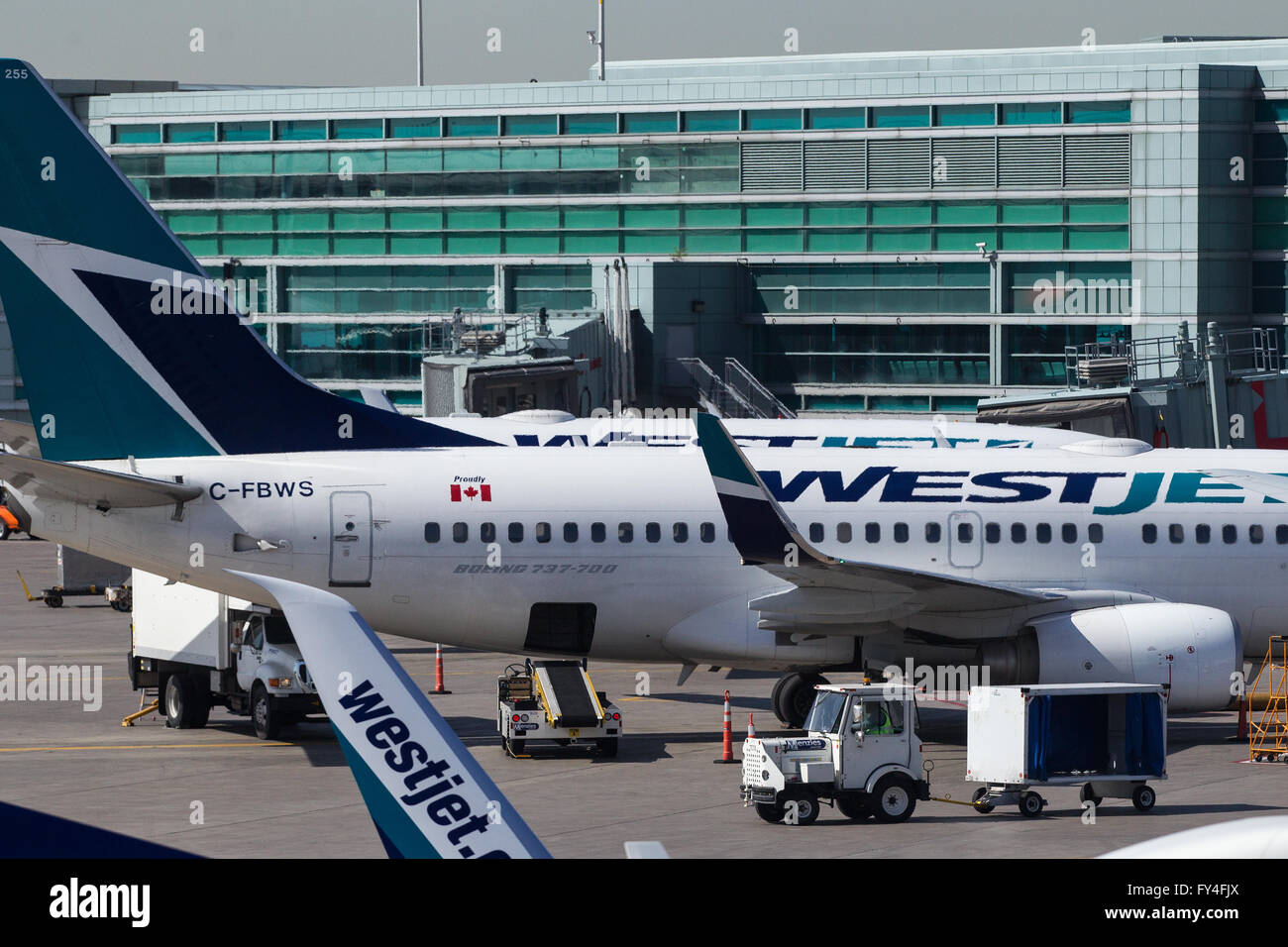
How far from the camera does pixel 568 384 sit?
55156 millimetres

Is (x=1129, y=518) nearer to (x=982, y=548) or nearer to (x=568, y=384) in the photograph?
(x=982, y=548)

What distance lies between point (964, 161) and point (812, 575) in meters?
43.6

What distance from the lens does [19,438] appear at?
37.6 m

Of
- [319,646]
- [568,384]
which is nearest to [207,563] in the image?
[319,646]

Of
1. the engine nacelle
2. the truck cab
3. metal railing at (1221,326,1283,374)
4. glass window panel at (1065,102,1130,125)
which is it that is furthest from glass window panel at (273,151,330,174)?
the truck cab

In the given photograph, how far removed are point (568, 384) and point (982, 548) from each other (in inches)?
1111

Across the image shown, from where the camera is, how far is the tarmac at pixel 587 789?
20.5 m

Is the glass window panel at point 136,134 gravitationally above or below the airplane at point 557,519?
above

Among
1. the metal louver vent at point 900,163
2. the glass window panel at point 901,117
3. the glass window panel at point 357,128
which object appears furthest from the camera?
the glass window panel at point 357,128

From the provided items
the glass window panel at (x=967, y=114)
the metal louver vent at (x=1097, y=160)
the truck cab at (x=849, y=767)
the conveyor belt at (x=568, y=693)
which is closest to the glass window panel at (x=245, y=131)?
the glass window panel at (x=967, y=114)

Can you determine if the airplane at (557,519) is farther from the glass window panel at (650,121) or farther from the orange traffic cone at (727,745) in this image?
the glass window panel at (650,121)

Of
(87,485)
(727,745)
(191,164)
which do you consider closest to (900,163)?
(191,164)

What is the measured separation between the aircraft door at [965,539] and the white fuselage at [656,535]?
35 mm

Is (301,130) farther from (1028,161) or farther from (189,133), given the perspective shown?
(1028,161)
